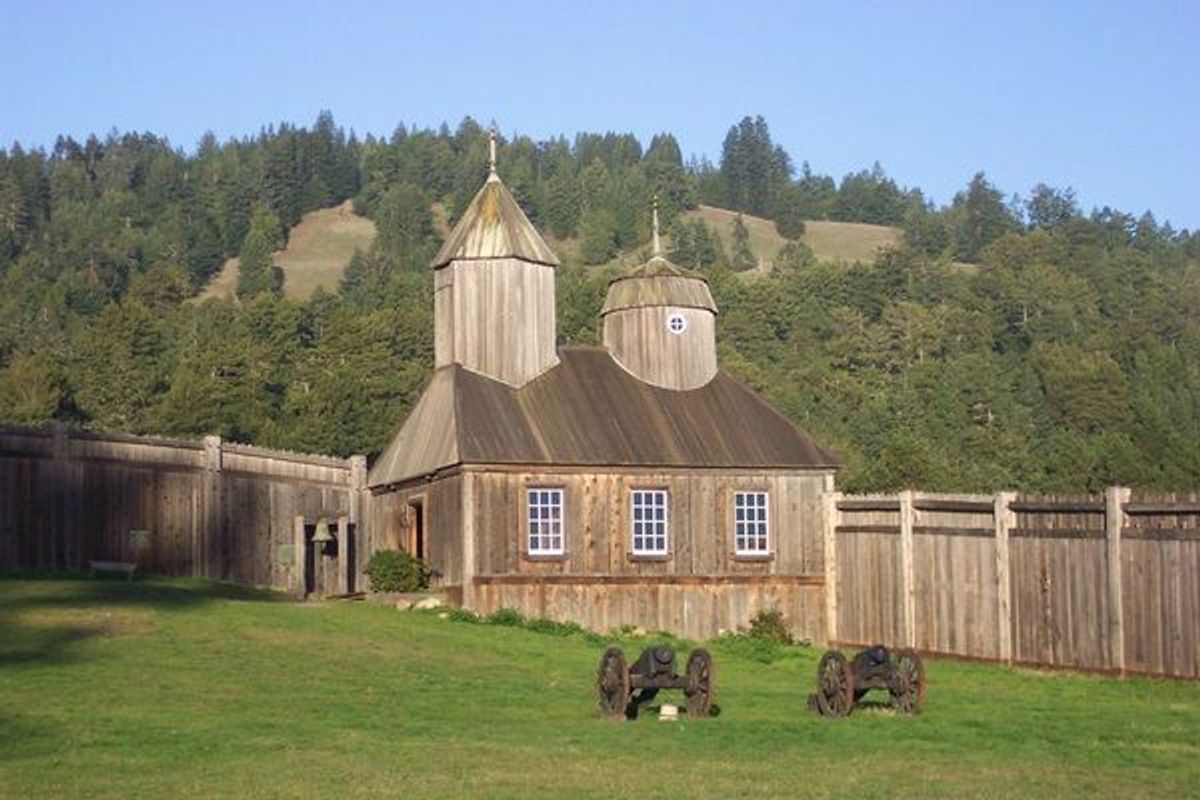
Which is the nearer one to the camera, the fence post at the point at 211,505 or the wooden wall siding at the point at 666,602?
the wooden wall siding at the point at 666,602

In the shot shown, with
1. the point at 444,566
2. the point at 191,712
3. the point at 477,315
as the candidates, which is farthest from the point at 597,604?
the point at 191,712

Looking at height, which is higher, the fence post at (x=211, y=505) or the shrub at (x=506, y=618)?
the fence post at (x=211, y=505)

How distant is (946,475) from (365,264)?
11169 centimetres

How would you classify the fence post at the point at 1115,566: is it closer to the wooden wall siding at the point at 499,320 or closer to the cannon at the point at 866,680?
the cannon at the point at 866,680

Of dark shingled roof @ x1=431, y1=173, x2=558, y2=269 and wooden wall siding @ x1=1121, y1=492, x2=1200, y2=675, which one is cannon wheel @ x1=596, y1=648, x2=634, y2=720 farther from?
dark shingled roof @ x1=431, y1=173, x2=558, y2=269

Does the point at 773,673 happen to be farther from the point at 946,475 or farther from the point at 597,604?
the point at 946,475

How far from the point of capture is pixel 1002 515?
32125 millimetres

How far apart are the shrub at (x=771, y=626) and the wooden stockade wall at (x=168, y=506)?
9198 millimetres

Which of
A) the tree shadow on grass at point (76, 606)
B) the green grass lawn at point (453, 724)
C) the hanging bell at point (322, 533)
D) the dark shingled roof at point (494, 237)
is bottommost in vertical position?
the green grass lawn at point (453, 724)

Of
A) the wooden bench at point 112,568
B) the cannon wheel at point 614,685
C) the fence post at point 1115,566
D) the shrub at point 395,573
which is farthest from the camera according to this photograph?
the shrub at point 395,573

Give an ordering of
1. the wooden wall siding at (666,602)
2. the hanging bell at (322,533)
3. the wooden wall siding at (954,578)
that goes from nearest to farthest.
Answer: the wooden wall siding at (954,578) < the wooden wall siding at (666,602) < the hanging bell at (322,533)

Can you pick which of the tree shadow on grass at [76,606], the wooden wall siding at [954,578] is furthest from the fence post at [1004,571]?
the tree shadow on grass at [76,606]

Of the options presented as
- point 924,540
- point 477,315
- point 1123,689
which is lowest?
point 1123,689

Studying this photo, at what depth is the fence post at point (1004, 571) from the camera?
3197cm
